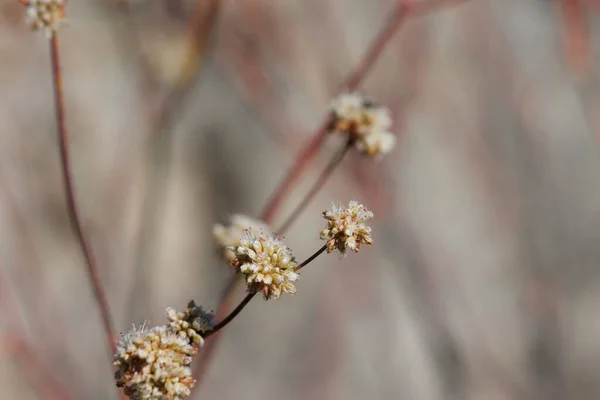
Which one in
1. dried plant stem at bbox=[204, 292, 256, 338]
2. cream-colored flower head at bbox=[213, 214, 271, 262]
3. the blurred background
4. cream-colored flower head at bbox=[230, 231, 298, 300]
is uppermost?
the blurred background

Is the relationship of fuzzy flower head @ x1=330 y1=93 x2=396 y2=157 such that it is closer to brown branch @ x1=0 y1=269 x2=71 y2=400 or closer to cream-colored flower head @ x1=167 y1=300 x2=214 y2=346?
cream-colored flower head @ x1=167 y1=300 x2=214 y2=346

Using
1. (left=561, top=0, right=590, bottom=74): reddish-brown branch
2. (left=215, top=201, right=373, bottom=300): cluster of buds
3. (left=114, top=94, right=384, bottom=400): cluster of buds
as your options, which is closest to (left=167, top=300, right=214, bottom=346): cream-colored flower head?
(left=114, top=94, right=384, bottom=400): cluster of buds

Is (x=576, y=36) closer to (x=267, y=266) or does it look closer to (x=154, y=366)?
(x=267, y=266)

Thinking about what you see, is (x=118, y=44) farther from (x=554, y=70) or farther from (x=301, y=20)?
(x=554, y=70)

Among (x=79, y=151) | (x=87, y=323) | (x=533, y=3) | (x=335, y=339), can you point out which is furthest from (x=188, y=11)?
(x=533, y=3)

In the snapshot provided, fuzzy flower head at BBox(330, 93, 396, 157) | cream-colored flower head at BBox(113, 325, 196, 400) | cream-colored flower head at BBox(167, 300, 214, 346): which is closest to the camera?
cream-colored flower head at BBox(113, 325, 196, 400)

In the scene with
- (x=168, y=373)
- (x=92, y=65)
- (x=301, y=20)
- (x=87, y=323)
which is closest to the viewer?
(x=168, y=373)

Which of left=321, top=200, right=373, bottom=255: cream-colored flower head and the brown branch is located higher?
the brown branch
